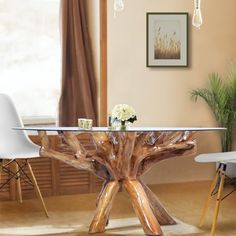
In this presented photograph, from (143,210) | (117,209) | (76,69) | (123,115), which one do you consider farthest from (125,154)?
(76,69)

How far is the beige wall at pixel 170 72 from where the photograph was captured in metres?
6.10

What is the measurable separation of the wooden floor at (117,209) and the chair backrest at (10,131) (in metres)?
0.54

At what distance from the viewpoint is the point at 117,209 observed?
207 inches

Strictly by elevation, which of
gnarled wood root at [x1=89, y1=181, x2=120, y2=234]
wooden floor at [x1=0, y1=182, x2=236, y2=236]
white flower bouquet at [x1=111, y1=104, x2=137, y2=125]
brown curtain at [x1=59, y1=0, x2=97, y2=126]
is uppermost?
brown curtain at [x1=59, y1=0, x2=97, y2=126]

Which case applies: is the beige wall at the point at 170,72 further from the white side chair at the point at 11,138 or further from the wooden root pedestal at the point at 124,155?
the wooden root pedestal at the point at 124,155

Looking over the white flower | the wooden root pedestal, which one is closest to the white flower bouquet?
the white flower

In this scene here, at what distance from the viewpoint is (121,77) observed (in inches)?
241

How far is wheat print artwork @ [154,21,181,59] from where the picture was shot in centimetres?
615

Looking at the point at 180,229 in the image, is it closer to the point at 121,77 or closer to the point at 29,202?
the point at 29,202

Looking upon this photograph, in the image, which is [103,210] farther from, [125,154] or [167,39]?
[167,39]

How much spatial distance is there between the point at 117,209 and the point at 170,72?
165 centimetres

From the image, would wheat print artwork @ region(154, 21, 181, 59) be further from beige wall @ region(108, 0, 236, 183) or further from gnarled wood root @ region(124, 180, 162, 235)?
gnarled wood root @ region(124, 180, 162, 235)

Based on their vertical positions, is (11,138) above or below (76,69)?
below

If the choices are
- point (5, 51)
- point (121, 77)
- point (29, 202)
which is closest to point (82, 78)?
point (121, 77)
